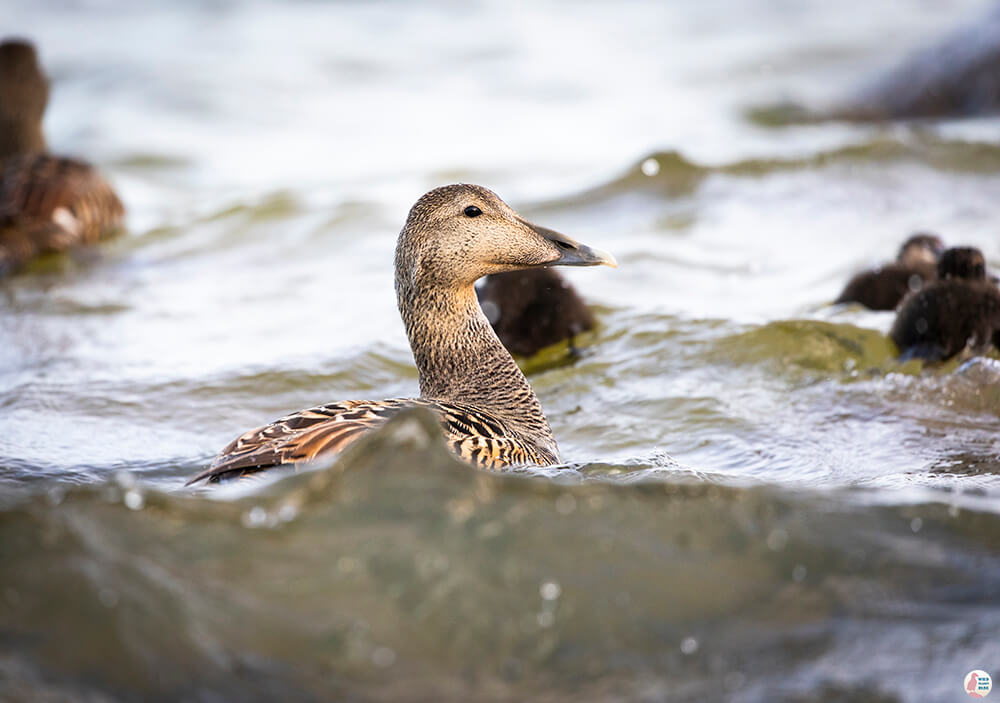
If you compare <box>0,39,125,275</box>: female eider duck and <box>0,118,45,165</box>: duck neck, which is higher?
<box>0,118,45,165</box>: duck neck

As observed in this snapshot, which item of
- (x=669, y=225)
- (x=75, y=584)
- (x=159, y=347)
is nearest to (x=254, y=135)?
(x=669, y=225)

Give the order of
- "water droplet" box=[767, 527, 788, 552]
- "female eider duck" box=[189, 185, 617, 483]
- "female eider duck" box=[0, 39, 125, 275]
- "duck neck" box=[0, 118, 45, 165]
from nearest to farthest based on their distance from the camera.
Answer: "water droplet" box=[767, 527, 788, 552], "female eider duck" box=[189, 185, 617, 483], "female eider duck" box=[0, 39, 125, 275], "duck neck" box=[0, 118, 45, 165]

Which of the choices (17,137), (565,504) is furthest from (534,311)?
(17,137)

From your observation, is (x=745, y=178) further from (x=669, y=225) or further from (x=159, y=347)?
(x=159, y=347)

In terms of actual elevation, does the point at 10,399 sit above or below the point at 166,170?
below

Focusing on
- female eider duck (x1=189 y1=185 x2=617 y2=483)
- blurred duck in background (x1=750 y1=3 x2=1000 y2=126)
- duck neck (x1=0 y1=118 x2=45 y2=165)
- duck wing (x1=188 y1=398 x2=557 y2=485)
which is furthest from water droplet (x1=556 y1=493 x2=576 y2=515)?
blurred duck in background (x1=750 y1=3 x2=1000 y2=126)

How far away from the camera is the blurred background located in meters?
2.99

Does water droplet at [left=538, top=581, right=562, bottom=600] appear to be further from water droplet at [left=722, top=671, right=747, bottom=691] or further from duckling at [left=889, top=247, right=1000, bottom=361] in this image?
duckling at [left=889, top=247, right=1000, bottom=361]

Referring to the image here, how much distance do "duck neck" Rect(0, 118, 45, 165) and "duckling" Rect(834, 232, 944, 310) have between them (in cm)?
738

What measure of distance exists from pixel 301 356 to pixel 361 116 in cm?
727

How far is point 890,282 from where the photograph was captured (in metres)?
7.14

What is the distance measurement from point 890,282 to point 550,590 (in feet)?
15.3

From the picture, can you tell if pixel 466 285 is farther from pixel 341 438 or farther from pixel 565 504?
pixel 565 504

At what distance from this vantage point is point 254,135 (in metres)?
13.2
